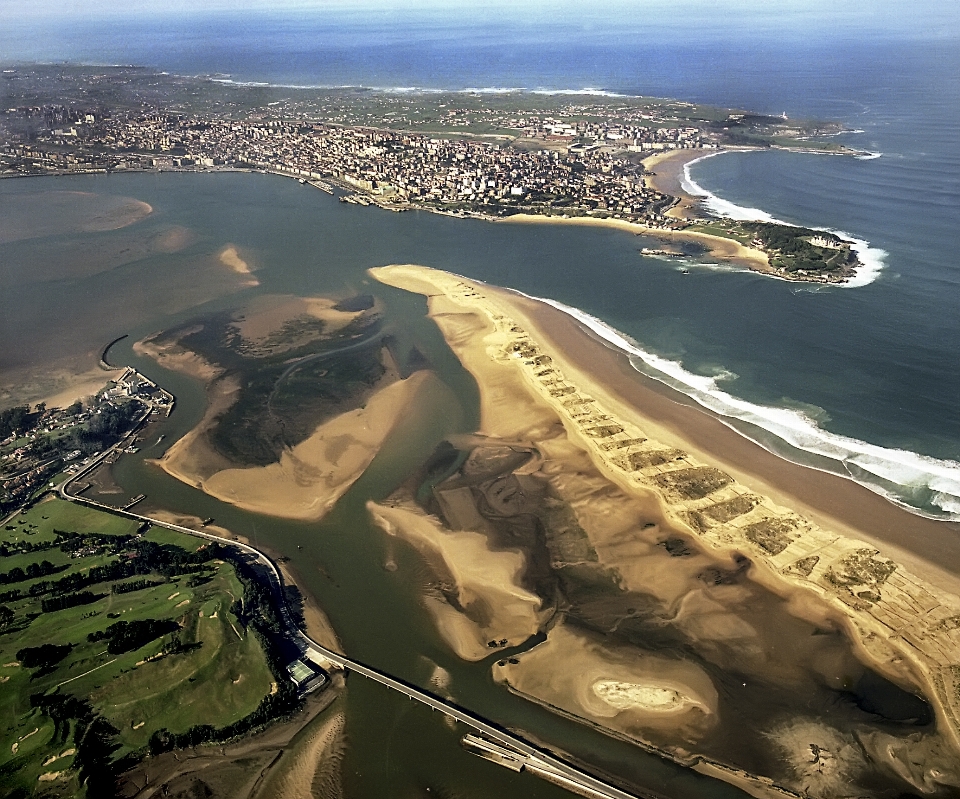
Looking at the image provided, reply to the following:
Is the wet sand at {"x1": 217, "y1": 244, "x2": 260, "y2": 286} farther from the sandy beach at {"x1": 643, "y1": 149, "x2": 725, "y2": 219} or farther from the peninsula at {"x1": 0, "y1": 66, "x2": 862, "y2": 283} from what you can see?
the sandy beach at {"x1": 643, "y1": 149, "x2": 725, "y2": 219}

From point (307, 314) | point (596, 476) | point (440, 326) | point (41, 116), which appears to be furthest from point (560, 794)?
point (41, 116)

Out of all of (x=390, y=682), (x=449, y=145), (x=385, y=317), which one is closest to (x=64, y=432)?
(x=385, y=317)

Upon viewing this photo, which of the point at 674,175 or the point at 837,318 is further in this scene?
the point at 674,175

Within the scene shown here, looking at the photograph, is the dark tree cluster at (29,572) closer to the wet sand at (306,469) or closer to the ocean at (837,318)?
the wet sand at (306,469)

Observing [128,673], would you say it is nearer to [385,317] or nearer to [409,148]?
[385,317]

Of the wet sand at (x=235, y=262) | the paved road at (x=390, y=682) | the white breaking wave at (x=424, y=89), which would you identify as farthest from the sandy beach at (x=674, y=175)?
the paved road at (x=390, y=682)

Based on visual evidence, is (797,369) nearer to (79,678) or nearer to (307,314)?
(307,314)
